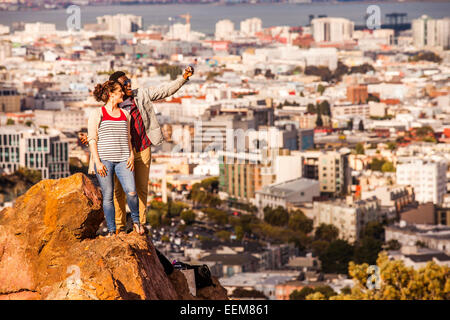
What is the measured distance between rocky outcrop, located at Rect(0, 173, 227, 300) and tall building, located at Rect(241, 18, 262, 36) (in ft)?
219

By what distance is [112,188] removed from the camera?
3.05 m

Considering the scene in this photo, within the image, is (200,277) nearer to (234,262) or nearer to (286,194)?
(234,262)

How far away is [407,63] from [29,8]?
619 inches

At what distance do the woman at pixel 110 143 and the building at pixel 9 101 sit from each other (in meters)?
34.7

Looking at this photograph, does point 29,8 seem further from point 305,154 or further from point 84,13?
point 305,154

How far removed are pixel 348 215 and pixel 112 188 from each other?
15527 millimetres

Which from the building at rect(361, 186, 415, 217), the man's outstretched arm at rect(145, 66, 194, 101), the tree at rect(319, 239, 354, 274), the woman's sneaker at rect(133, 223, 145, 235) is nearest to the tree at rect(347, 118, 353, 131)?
the building at rect(361, 186, 415, 217)

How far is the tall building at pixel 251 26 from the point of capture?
69562 mm

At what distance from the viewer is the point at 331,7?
7738 centimetres

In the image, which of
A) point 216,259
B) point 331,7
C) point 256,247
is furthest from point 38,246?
point 331,7

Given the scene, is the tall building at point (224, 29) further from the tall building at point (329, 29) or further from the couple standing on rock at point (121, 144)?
the couple standing on rock at point (121, 144)

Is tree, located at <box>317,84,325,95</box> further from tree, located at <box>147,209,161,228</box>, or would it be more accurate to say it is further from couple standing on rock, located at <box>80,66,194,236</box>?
couple standing on rock, located at <box>80,66,194,236</box>

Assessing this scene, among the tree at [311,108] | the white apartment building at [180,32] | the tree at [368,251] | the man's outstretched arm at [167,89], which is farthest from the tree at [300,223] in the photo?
the white apartment building at [180,32]

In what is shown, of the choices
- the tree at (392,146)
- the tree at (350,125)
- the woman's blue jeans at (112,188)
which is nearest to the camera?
the woman's blue jeans at (112,188)
